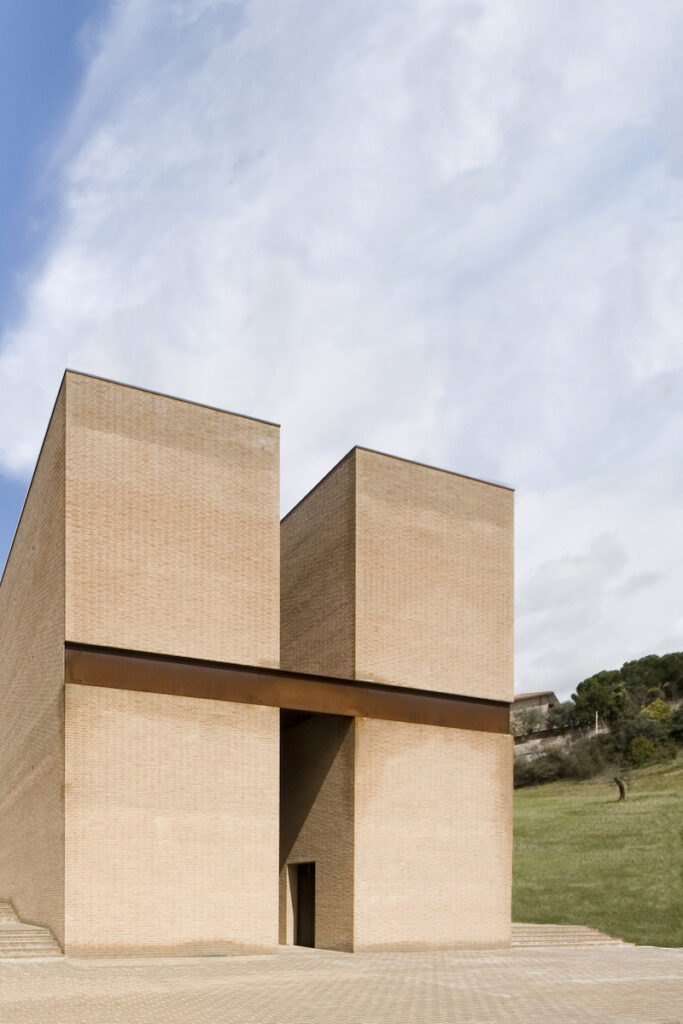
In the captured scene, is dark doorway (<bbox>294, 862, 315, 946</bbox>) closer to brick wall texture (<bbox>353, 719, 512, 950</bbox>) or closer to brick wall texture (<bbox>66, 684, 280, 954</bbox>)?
brick wall texture (<bbox>353, 719, 512, 950</bbox>)

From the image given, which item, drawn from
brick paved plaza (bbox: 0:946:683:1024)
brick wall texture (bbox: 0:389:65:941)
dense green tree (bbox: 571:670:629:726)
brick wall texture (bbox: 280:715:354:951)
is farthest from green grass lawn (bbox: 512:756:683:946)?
dense green tree (bbox: 571:670:629:726)

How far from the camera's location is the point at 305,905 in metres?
19.4

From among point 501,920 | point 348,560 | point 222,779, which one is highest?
point 348,560

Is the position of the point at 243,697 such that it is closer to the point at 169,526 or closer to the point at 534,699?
the point at 169,526

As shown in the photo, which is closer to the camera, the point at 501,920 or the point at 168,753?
the point at 168,753

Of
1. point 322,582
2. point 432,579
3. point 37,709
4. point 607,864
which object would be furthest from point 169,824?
point 607,864

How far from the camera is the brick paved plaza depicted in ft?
31.4

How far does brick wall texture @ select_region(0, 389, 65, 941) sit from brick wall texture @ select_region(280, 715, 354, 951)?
4947 mm

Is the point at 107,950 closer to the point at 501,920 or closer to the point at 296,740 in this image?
the point at 296,740

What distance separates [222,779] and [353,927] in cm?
350

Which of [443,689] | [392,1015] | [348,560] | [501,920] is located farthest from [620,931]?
[392,1015]

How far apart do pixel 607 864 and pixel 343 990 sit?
24.3 m

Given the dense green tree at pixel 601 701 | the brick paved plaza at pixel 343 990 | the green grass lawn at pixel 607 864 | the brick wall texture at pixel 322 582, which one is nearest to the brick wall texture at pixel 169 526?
the brick wall texture at pixel 322 582

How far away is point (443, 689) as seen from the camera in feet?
62.5
